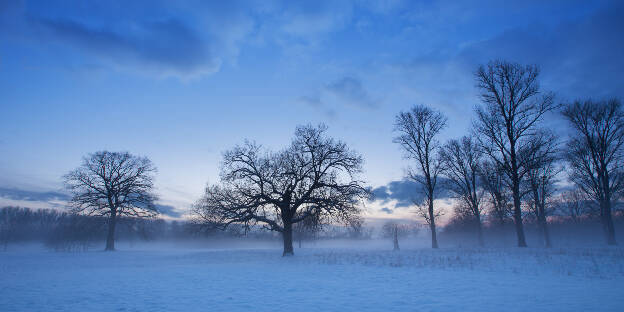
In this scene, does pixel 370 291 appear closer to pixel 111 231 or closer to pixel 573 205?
pixel 111 231

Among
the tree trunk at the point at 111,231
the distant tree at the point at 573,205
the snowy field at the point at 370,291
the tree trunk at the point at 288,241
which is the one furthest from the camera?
the distant tree at the point at 573,205

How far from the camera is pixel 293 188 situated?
24.3 metres

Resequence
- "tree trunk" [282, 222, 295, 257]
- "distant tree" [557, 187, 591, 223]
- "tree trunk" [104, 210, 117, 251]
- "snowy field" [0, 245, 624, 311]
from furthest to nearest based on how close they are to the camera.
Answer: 1. "distant tree" [557, 187, 591, 223]
2. "tree trunk" [104, 210, 117, 251]
3. "tree trunk" [282, 222, 295, 257]
4. "snowy field" [0, 245, 624, 311]

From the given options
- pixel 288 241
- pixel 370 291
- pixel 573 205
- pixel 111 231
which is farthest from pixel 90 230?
pixel 573 205

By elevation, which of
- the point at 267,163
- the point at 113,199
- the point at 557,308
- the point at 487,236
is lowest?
the point at 487,236

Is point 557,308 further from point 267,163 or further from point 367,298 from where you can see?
point 267,163

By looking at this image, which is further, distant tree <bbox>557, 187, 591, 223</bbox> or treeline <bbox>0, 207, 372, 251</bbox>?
distant tree <bbox>557, 187, 591, 223</bbox>

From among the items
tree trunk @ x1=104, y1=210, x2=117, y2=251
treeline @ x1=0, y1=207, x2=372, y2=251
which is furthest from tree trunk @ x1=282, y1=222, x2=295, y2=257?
tree trunk @ x1=104, y1=210, x2=117, y2=251

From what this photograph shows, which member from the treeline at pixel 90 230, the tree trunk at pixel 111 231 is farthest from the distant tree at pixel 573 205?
the tree trunk at pixel 111 231

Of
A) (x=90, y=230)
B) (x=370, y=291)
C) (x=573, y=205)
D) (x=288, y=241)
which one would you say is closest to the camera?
(x=370, y=291)

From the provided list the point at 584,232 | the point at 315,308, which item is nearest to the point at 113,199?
the point at 315,308

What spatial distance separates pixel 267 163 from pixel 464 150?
25199 mm

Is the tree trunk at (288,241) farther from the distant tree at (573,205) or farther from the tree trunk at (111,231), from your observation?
the distant tree at (573,205)

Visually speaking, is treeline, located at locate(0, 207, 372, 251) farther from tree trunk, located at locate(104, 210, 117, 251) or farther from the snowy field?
the snowy field
